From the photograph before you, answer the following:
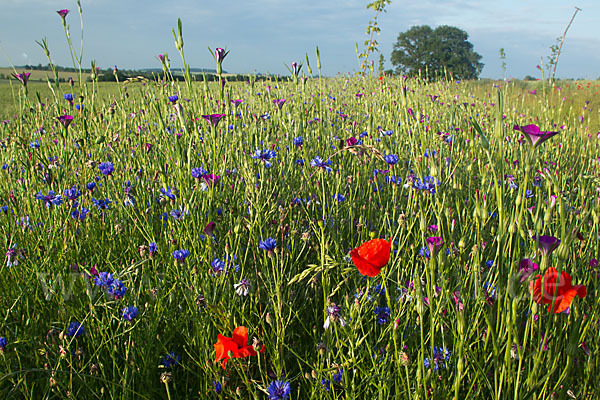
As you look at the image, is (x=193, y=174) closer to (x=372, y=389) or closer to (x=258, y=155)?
(x=258, y=155)

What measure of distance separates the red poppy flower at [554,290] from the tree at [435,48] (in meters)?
29.9

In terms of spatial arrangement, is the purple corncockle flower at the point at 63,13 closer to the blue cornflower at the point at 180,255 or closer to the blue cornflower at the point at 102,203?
the blue cornflower at the point at 102,203

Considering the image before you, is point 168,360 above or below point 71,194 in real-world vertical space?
below

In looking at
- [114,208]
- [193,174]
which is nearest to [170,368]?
[193,174]

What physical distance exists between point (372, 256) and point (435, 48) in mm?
33845

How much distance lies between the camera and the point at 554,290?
32.7 inches

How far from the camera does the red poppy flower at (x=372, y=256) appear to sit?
919 millimetres

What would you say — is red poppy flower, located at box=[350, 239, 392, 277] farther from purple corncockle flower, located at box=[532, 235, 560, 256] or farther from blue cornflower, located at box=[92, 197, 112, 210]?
blue cornflower, located at box=[92, 197, 112, 210]

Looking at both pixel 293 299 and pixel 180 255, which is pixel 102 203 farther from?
pixel 293 299

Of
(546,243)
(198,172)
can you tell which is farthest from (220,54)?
(546,243)

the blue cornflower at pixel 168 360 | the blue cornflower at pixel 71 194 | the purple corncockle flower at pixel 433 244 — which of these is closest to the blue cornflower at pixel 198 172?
the blue cornflower at pixel 71 194

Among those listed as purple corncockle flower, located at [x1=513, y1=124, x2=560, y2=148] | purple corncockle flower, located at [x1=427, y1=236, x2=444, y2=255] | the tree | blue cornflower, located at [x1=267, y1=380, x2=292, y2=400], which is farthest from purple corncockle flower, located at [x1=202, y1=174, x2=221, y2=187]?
the tree

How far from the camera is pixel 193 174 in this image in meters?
1.61

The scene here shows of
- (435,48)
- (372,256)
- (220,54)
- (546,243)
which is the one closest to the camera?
(546,243)
